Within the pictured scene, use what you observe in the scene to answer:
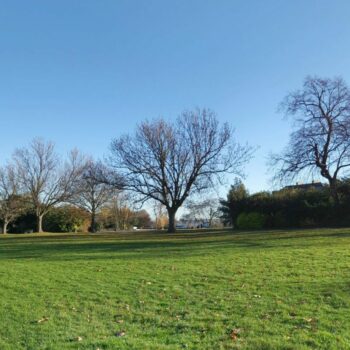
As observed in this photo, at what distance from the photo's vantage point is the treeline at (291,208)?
37.1m

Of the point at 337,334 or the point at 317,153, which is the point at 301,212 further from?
the point at 337,334

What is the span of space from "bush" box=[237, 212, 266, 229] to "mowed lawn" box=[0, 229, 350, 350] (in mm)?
26955

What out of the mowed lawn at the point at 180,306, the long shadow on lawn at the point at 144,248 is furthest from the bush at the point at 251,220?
the mowed lawn at the point at 180,306

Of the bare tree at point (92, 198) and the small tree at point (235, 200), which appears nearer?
the small tree at point (235, 200)

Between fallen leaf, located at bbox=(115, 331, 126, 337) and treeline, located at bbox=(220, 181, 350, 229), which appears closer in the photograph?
fallen leaf, located at bbox=(115, 331, 126, 337)

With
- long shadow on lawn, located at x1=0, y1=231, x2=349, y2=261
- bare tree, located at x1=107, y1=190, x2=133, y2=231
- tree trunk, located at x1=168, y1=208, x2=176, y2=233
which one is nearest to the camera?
long shadow on lawn, located at x1=0, y1=231, x2=349, y2=261

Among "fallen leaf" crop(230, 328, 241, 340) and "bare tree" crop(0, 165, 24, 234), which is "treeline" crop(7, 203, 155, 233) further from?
"fallen leaf" crop(230, 328, 241, 340)

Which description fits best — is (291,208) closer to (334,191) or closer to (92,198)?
(334,191)

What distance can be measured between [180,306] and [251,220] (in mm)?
33903

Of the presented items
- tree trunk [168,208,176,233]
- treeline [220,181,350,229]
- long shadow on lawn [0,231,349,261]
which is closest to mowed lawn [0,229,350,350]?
long shadow on lawn [0,231,349,261]

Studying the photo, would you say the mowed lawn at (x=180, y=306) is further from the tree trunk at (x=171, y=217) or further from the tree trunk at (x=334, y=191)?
the tree trunk at (x=171, y=217)

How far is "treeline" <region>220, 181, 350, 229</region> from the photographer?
3706 centimetres

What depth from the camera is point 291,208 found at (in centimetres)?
3950

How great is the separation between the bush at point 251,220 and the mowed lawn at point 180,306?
2696 cm
